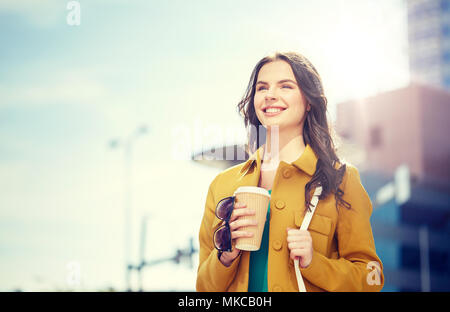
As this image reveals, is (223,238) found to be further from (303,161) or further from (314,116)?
(314,116)

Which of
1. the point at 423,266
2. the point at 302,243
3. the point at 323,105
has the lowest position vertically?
the point at 423,266

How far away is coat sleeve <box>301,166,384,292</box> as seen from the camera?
84.7 inches

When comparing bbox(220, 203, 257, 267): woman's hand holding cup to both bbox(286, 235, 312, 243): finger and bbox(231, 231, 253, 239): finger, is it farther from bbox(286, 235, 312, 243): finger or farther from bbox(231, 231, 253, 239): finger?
bbox(286, 235, 312, 243): finger

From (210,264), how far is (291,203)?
0.44 metres

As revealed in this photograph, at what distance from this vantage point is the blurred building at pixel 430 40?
273 ft

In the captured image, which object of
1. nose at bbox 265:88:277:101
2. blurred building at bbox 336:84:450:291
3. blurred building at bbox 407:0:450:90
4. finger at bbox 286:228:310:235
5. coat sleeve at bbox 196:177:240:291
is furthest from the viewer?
blurred building at bbox 407:0:450:90

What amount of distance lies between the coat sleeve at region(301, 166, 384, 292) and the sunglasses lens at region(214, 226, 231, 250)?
13.5 inches

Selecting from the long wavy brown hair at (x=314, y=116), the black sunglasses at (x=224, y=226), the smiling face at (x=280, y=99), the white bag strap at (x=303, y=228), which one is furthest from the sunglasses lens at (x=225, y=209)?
the smiling face at (x=280, y=99)

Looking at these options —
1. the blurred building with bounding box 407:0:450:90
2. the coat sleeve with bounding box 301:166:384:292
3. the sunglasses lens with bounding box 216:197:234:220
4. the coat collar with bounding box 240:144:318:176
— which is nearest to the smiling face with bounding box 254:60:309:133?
the coat collar with bounding box 240:144:318:176

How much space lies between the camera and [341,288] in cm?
218
